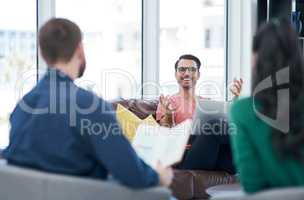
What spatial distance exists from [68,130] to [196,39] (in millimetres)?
3576

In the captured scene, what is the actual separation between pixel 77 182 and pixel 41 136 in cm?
26

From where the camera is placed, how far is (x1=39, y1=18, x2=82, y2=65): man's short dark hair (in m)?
1.81

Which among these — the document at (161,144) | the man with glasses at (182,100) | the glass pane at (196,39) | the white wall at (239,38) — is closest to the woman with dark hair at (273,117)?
the document at (161,144)

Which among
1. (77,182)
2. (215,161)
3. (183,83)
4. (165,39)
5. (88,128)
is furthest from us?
(165,39)

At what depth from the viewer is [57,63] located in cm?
184

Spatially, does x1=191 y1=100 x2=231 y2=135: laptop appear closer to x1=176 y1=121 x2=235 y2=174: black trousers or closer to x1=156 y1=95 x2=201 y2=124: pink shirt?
x1=176 y1=121 x2=235 y2=174: black trousers

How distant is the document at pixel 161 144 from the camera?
7.64 ft

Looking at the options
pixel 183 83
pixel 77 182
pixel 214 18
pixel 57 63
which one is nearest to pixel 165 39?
pixel 214 18

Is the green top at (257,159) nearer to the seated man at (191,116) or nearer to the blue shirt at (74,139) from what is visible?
the blue shirt at (74,139)

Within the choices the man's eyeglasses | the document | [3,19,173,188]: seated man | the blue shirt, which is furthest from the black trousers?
the blue shirt

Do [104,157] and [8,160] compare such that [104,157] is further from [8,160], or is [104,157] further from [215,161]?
[215,161]

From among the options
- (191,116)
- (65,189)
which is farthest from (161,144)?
(191,116)

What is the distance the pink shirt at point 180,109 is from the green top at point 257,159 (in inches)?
78.8

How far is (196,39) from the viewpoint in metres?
5.12
